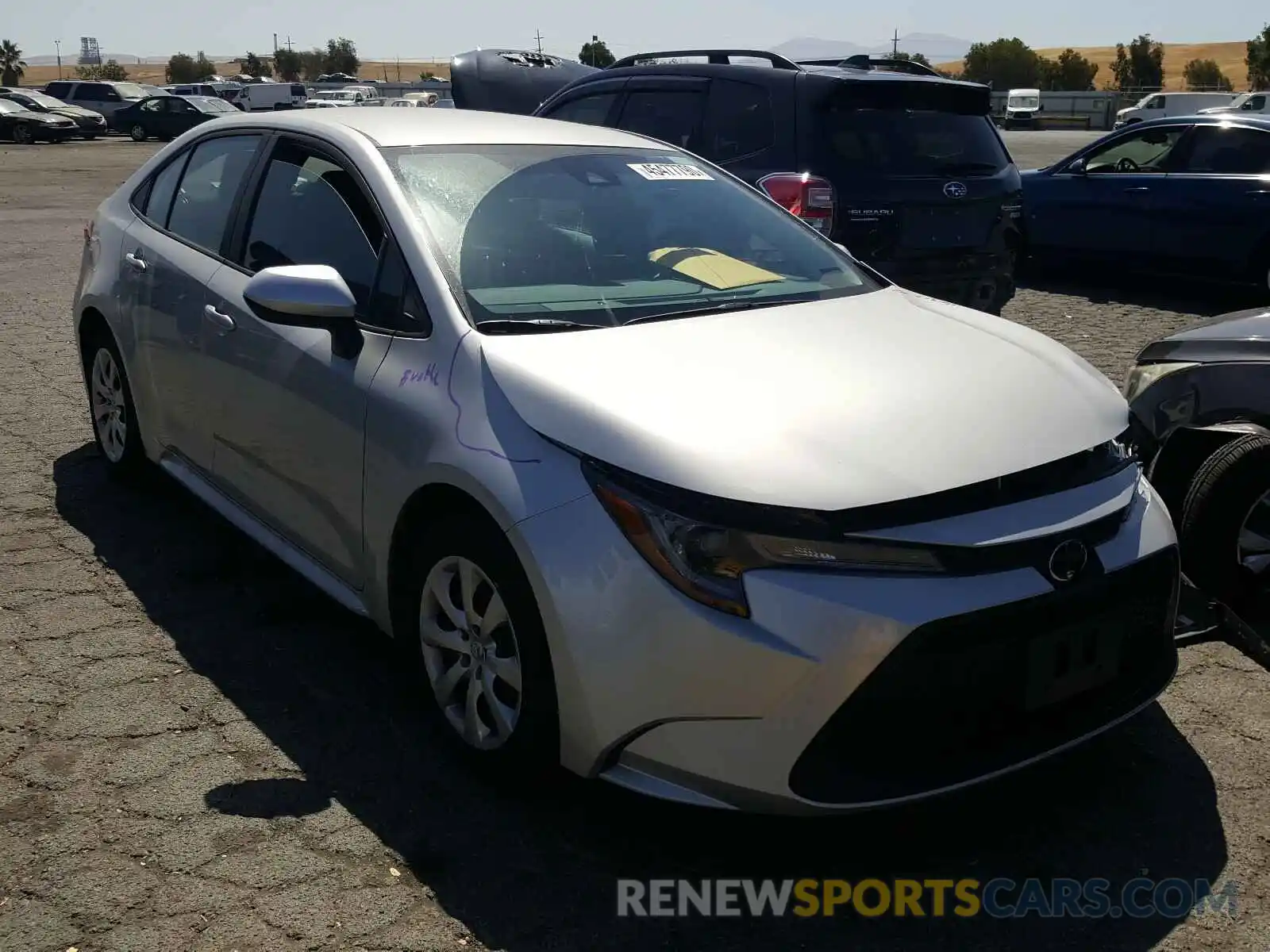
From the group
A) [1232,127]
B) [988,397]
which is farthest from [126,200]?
[1232,127]

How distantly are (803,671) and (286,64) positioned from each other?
458ft

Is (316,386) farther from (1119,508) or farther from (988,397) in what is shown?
(1119,508)

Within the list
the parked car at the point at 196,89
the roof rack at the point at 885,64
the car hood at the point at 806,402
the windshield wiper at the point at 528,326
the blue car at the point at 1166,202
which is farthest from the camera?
the parked car at the point at 196,89

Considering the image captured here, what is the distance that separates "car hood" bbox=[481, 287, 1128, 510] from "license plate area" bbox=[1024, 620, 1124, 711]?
1.23 ft

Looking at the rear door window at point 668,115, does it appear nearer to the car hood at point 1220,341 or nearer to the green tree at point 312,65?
the car hood at point 1220,341

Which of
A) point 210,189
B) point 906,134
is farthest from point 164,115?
point 210,189

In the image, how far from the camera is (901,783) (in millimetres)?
2602

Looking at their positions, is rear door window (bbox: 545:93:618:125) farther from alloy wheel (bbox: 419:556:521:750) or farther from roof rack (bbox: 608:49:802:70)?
alloy wheel (bbox: 419:556:521:750)

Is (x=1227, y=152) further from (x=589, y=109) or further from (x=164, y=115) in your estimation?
(x=164, y=115)

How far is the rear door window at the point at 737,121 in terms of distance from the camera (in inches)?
267

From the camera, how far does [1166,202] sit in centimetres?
1028

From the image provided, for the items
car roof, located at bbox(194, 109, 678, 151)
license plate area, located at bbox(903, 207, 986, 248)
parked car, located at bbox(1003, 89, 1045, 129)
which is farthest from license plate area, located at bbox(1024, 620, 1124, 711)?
parked car, located at bbox(1003, 89, 1045, 129)

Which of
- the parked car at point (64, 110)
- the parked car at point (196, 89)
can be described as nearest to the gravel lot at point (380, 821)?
the parked car at point (64, 110)

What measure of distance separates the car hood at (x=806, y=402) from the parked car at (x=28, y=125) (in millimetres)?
38116
